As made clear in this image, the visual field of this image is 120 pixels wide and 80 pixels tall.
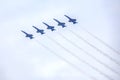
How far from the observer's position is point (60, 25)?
16862 cm

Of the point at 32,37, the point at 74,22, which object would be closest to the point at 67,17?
the point at 74,22

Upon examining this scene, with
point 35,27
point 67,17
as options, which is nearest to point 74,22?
point 67,17

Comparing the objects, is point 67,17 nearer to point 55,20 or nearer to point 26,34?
point 55,20

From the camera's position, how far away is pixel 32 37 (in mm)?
172000

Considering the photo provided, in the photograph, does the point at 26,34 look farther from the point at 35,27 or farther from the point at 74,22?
the point at 74,22

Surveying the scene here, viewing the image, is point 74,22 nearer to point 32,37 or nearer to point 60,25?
point 60,25

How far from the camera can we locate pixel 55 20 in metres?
171

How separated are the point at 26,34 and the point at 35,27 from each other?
13.5 ft

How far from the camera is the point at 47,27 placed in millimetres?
171000

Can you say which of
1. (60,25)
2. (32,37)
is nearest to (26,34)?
(32,37)

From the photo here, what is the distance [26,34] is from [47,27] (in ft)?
26.7

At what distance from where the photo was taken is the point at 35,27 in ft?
570

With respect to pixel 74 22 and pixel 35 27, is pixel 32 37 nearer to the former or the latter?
pixel 35 27

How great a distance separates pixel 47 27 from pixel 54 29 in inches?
111
